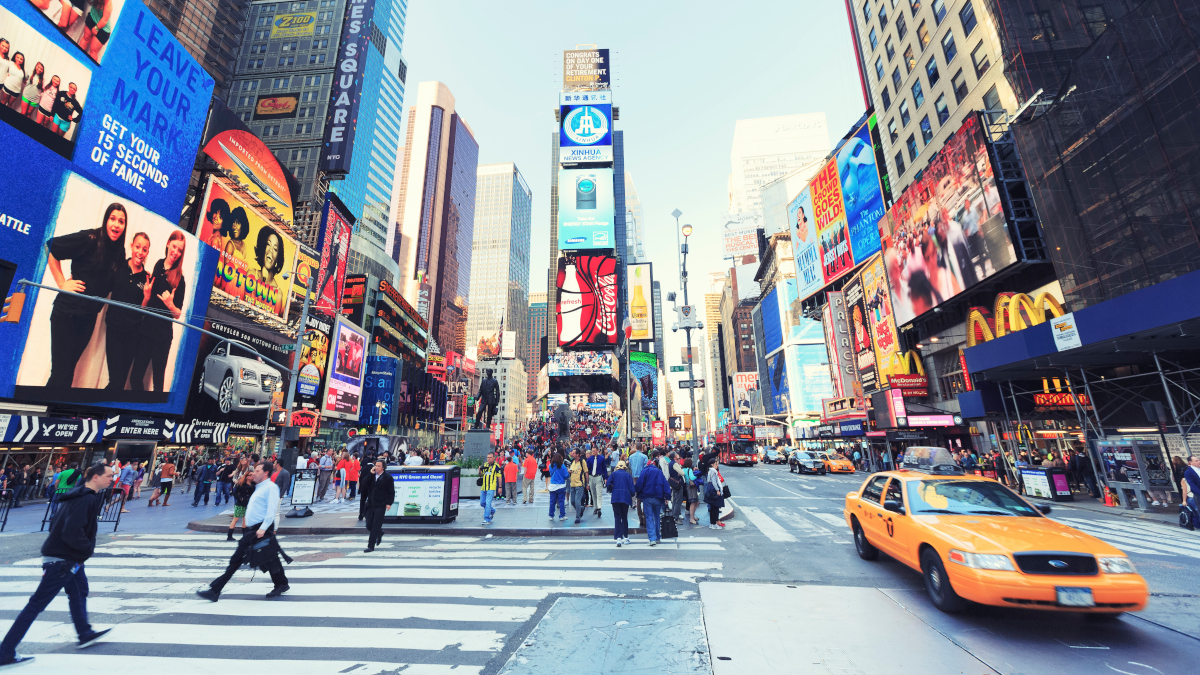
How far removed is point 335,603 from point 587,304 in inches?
2700

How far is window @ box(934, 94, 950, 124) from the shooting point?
31742 millimetres

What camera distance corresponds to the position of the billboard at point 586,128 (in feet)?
253

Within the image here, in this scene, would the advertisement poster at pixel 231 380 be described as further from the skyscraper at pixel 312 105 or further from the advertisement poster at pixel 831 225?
the advertisement poster at pixel 831 225

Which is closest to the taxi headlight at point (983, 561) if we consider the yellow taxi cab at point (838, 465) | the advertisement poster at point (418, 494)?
the advertisement poster at point (418, 494)

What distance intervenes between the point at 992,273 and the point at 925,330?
1217cm

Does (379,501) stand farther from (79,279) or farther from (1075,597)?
(79,279)

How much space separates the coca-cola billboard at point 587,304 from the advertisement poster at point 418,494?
6038 centimetres

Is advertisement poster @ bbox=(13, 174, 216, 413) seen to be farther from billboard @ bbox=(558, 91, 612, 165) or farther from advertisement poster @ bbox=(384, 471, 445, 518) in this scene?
billboard @ bbox=(558, 91, 612, 165)

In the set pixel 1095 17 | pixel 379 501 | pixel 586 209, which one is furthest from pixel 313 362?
pixel 1095 17

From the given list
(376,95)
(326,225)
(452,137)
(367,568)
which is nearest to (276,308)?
(326,225)

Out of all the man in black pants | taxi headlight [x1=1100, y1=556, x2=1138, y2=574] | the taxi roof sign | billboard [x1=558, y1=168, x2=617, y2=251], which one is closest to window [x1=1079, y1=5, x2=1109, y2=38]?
the taxi roof sign

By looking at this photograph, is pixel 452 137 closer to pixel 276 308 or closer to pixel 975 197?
pixel 276 308

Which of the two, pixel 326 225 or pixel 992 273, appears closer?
pixel 992 273

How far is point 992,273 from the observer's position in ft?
80.4
